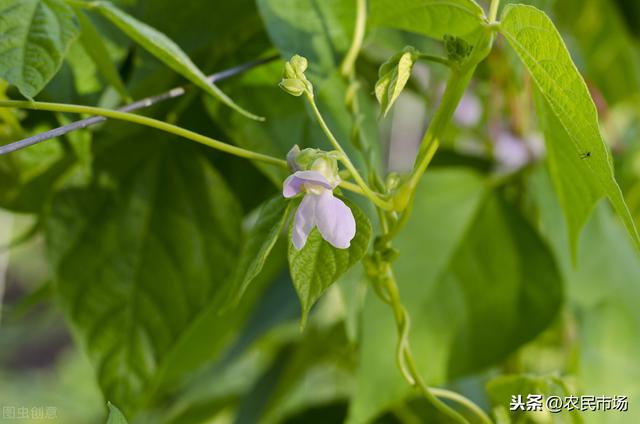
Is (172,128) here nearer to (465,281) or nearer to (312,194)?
(312,194)

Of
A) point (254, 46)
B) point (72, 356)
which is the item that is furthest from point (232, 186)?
point (72, 356)

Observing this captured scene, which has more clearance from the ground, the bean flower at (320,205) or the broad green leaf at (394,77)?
the broad green leaf at (394,77)

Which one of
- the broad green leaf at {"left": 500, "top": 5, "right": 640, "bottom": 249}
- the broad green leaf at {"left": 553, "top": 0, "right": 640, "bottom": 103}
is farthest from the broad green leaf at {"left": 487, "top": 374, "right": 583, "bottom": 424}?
the broad green leaf at {"left": 553, "top": 0, "right": 640, "bottom": 103}

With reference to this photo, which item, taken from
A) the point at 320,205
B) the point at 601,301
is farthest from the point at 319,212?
the point at 601,301

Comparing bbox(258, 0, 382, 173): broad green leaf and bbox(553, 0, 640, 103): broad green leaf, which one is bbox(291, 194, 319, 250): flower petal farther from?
bbox(553, 0, 640, 103): broad green leaf

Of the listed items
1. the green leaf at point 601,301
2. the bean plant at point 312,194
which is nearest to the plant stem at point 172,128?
the bean plant at point 312,194

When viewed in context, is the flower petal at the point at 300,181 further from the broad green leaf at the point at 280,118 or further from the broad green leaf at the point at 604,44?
the broad green leaf at the point at 604,44
